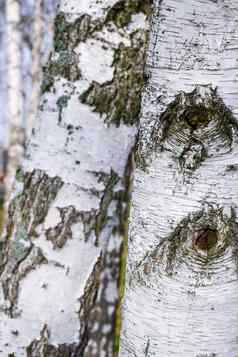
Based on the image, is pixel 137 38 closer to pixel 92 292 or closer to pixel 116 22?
pixel 116 22

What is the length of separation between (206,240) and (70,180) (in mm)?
793

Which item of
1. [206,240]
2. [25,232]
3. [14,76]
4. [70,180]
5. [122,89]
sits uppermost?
[14,76]

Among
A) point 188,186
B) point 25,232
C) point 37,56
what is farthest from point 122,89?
point 37,56

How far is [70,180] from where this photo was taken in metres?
1.64

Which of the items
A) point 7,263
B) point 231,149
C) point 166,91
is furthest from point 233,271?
point 7,263

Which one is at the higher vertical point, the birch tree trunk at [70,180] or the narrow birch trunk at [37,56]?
the narrow birch trunk at [37,56]

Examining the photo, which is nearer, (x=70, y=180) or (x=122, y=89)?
(x=70, y=180)

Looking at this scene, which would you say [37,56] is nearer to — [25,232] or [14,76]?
[14,76]

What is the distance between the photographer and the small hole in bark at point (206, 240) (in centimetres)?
91

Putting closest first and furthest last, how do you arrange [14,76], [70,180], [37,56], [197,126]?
[197,126], [70,180], [37,56], [14,76]

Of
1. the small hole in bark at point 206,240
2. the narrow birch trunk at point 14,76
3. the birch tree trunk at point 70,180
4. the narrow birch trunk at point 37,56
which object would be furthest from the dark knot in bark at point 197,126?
the narrow birch trunk at point 14,76

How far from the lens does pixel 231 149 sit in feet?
2.91

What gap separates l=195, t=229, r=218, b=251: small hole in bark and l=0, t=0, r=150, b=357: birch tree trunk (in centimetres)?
78

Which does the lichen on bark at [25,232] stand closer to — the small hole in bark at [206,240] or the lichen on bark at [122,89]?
the lichen on bark at [122,89]
